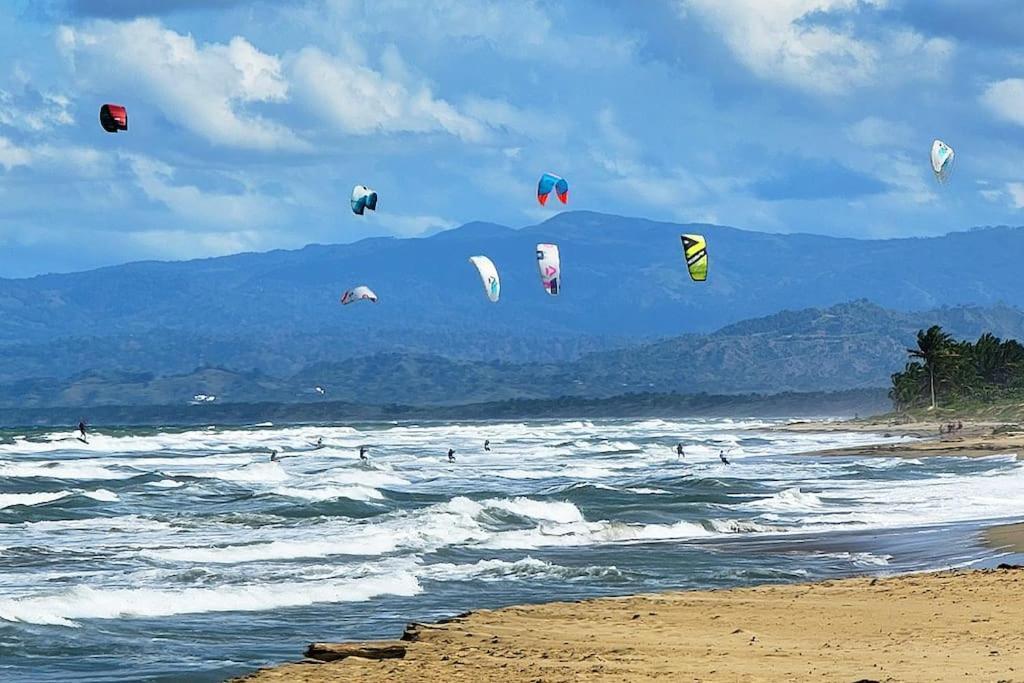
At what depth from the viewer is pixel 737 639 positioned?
611 inches

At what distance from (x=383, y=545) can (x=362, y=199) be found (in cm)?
2416

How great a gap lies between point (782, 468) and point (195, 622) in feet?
132

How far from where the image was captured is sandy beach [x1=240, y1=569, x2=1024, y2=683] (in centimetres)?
1350

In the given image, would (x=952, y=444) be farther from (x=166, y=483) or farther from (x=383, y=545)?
(x=383, y=545)

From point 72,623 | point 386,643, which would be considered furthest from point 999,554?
point 72,623

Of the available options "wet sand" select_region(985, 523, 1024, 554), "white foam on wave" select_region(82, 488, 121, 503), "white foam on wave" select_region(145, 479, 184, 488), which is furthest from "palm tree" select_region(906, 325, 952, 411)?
"wet sand" select_region(985, 523, 1024, 554)

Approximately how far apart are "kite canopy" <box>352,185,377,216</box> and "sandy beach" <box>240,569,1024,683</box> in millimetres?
31779

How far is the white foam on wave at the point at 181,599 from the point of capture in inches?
772

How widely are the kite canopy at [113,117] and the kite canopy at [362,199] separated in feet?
32.4

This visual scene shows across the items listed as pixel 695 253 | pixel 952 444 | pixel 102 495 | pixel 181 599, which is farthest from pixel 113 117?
pixel 952 444

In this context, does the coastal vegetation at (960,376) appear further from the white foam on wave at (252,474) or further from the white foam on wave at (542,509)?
the white foam on wave at (542,509)

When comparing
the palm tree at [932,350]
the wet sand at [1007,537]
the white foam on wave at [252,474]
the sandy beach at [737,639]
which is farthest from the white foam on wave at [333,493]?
the palm tree at [932,350]

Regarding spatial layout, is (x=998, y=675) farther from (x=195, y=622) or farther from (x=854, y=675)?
→ (x=195, y=622)

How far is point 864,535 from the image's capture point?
27906 millimetres
